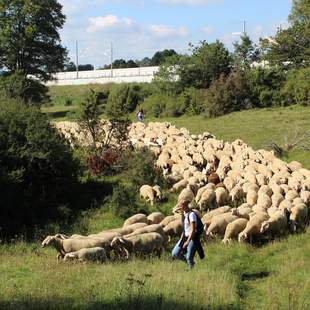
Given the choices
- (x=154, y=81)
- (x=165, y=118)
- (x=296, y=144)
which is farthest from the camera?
(x=154, y=81)

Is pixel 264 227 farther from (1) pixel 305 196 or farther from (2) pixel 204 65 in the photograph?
(2) pixel 204 65

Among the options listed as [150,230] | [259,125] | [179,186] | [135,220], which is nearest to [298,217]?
[150,230]

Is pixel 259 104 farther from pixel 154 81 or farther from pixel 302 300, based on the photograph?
pixel 302 300

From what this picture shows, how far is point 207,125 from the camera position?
129 feet

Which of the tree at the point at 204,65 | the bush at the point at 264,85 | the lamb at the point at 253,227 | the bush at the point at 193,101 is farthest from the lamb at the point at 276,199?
the tree at the point at 204,65

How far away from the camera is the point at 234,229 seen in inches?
582

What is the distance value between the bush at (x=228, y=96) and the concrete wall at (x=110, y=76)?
77.8ft

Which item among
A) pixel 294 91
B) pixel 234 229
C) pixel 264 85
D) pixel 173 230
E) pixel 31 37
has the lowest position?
pixel 173 230

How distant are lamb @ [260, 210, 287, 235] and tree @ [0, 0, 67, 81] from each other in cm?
4360

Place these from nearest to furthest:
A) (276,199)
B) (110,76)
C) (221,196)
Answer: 1. (276,199)
2. (221,196)
3. (110,76)

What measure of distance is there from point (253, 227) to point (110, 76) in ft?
215

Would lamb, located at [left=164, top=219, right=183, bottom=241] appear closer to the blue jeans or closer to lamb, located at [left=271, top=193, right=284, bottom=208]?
the blue jeans

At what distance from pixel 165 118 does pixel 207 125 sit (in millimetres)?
8871

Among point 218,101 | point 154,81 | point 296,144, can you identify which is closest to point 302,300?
point 296,144
